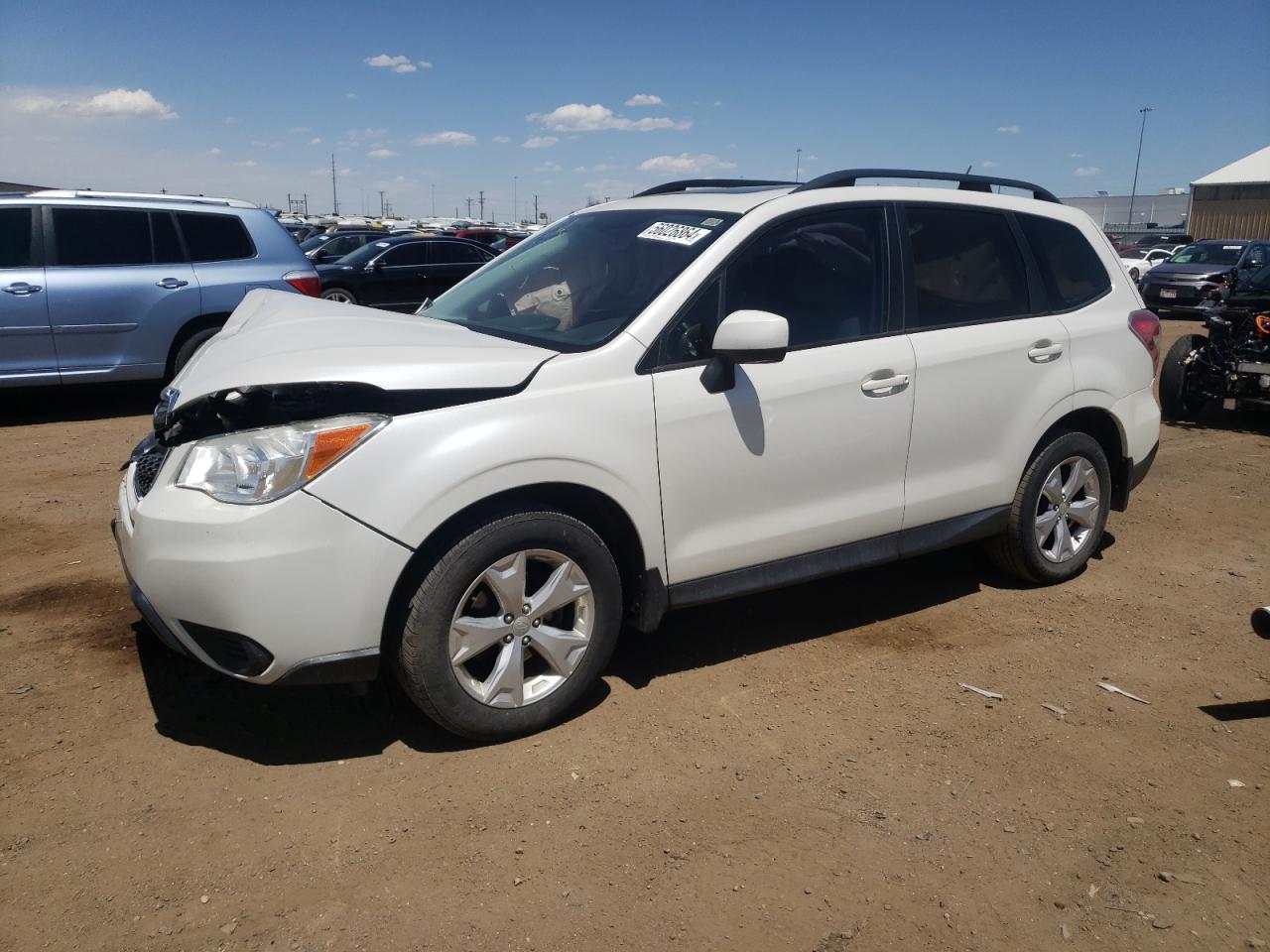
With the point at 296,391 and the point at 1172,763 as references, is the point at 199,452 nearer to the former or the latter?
Answer: the point at 296,391

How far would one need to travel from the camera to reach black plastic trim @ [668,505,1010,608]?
3641 mm

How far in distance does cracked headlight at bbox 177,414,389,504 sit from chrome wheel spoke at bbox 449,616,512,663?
0.64 m

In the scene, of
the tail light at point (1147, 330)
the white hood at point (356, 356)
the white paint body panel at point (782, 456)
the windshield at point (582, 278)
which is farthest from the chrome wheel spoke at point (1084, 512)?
the white hood at point (356, 356)

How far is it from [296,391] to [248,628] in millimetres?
699

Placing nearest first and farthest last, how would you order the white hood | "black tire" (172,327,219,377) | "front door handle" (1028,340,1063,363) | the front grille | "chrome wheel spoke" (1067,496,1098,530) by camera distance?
the white hood, the front grille, "front door handle" (1028,340,1063,363), "chrome wheel spoke" (1067,496,1098,530), "black tire" (172,327,219,377)

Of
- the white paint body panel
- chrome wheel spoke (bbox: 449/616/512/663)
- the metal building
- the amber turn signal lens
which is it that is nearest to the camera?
the amber turn signal lens

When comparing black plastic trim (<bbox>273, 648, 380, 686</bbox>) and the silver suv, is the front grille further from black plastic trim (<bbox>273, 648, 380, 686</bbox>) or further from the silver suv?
the silver suv

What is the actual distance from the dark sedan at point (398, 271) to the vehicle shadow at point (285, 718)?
41.5ft

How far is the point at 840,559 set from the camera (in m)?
3.98

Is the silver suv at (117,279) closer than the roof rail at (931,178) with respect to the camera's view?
No

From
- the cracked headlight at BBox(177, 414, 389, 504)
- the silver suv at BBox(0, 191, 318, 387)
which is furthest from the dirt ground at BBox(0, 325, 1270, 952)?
the silver suv at BBox(0, 191, 318, 387)

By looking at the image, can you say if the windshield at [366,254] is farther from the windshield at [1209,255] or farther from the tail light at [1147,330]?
the windshield at [1209,255]

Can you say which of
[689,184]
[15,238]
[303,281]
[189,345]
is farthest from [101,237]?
[689,184]

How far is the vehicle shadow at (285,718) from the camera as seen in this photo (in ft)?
10.8
